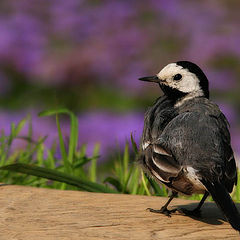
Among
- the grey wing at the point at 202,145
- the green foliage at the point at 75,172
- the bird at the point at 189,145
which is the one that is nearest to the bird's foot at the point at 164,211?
the bird at the point at 189,145

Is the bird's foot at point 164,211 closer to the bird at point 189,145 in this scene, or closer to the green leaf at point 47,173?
the bird at point 189,145

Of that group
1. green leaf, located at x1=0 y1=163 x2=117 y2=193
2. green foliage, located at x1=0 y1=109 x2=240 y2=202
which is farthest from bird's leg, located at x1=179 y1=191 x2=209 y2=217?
green leaf, located at x1=0 y1=163 x2=117 y2=193

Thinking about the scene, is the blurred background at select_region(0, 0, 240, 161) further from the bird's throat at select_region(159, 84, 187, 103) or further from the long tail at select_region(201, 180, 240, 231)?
the long tail at select_region(201, 180, 240, 231)

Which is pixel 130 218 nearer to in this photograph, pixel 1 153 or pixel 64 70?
pixel 1 153

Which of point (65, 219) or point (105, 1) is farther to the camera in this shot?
point (105, 1)

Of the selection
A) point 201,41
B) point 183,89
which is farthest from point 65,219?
point 201,41

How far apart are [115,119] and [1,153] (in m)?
3.71

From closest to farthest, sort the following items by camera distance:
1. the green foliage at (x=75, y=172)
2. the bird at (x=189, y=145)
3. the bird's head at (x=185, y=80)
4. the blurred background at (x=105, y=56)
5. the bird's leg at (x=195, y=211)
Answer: the bird at (x=189, y=145) < the bird's leg at (x=195, y=211) < the bird's head at (x=185, y=80) < the green foliage at (x=75, y=172) < the blurred background at (x=105, y=56)

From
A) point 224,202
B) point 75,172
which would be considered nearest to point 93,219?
point 224,202

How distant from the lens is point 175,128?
4.21 m

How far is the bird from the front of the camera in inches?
155

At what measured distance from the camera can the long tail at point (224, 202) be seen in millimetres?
3709

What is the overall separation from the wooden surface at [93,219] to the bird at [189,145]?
0.56ft

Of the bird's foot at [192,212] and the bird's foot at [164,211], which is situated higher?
the bird's foot at [192,212]
